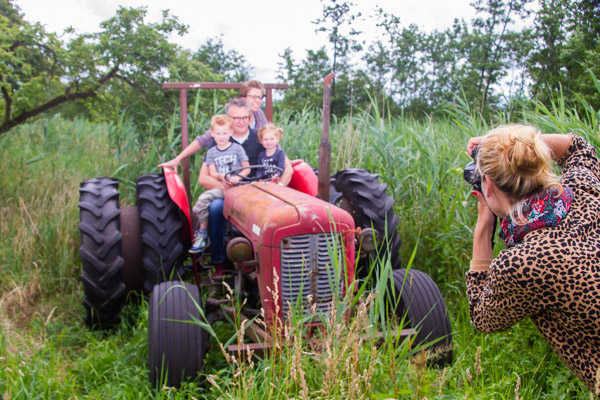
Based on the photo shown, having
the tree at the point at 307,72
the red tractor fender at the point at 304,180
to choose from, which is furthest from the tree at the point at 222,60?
the red tractor fender at the point at 304,180

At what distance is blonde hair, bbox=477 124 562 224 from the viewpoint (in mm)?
1918

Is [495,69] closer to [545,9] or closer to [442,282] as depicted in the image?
[545,9]

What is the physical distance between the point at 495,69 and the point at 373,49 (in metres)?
4.55

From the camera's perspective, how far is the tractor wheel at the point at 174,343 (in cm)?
268

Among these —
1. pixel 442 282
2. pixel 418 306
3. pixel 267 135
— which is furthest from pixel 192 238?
pixel 442 282

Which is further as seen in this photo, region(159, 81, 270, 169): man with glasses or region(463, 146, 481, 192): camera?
region(159, 81, 270, 169): man with glasses

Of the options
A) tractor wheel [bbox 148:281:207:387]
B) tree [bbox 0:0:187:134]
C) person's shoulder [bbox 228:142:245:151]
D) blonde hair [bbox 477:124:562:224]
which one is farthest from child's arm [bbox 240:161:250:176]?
tree [bbox 0:0:187:134]

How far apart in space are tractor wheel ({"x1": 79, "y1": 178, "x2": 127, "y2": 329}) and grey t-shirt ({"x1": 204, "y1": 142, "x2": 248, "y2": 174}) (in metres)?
0.77

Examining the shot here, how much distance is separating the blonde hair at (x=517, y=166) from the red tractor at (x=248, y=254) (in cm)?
72

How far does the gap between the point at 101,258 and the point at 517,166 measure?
2.70 metres

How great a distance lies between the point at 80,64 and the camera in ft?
20.2

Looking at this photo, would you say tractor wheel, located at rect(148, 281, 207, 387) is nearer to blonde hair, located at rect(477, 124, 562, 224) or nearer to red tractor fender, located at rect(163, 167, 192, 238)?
red tractor fender, located at rect(163, 167, 192, 238)

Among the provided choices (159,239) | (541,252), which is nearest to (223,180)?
(159,239)

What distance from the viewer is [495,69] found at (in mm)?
19297
